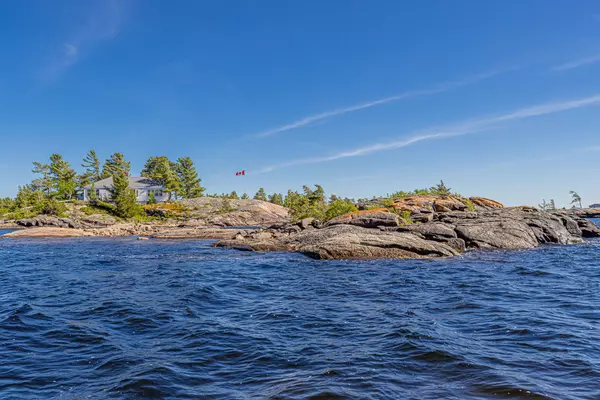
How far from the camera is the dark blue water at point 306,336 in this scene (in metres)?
7.00

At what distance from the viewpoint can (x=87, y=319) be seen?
1160 cm

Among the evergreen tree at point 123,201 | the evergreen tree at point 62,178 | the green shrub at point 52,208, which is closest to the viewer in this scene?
the green shrub at point 52,208

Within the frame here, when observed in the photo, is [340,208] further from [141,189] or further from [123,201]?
[141,189]

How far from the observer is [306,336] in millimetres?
9820

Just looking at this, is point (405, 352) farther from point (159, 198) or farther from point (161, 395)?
point (159, 198)

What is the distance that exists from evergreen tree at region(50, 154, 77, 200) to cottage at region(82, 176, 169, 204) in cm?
332

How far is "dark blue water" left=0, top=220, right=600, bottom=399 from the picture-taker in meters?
7.00

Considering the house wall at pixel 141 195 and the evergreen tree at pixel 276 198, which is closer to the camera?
the house wall at pixel 141 195

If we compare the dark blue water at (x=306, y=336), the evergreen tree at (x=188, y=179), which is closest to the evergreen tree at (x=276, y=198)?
the evergreen tree at (x=188, y=179)

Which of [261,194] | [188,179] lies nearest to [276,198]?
[261,194]

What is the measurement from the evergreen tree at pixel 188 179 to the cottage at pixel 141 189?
6.14 m

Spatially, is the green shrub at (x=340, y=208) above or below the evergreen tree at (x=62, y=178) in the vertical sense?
below

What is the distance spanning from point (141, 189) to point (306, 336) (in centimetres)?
9357

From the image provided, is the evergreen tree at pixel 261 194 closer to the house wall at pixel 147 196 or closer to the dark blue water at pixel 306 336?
the house wall at pixel 147 196
